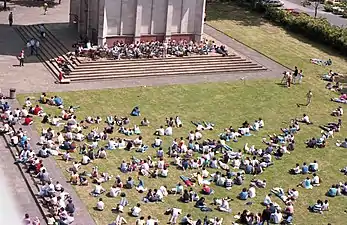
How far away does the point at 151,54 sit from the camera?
59594 millimetres

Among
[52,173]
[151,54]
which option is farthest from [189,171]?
[151,54]

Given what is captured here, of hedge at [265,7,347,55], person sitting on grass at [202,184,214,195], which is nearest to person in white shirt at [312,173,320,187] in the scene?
person sitting on grass at [202,184,214,195]

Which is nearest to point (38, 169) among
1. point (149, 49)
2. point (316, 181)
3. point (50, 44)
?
point (316, 181)

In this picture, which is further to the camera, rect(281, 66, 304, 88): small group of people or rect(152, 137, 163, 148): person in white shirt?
rect(281, 66, 304, 88): small group of people

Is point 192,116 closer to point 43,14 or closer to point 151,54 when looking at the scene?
point 151,54

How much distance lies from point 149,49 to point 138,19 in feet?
10.6

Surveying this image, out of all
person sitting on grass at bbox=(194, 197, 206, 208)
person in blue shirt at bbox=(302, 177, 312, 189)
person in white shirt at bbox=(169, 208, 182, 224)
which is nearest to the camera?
person in white shirt at bbox=(169, 208, 182, 224)

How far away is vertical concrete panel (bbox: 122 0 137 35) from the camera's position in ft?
196

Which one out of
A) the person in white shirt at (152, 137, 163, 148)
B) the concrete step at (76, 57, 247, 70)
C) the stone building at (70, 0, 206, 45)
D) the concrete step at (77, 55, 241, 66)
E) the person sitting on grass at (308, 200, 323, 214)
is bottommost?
the person sitting on grass at (308, 200, 323, 214)

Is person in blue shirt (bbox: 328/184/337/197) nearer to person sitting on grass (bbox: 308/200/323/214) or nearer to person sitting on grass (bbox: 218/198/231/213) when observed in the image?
person sitting on grass (bbox: 308/200/323/214)

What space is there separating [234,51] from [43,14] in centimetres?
2337

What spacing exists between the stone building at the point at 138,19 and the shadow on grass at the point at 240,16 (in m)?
14.6

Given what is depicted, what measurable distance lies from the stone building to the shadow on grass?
14.6m

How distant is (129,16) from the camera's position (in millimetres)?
60188
